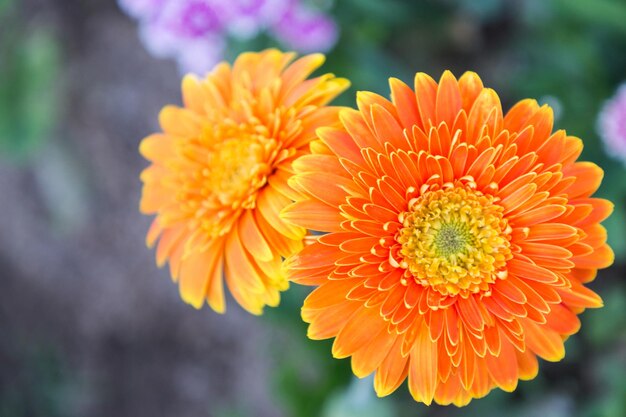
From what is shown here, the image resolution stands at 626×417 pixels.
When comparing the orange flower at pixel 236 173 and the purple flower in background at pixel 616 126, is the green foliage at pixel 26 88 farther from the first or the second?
the purple flower in background at pixel 616 126

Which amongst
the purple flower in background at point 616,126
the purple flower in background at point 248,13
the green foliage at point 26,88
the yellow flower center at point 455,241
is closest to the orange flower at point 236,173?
the yellow flower center at point 455,241

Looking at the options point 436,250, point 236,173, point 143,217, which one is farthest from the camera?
point 143,217

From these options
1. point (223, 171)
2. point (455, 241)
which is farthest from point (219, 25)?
point (455, 241)

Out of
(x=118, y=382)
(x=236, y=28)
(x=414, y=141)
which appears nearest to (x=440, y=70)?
(x=236, y=28)

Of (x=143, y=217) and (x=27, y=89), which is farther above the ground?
(x=27, y=89)

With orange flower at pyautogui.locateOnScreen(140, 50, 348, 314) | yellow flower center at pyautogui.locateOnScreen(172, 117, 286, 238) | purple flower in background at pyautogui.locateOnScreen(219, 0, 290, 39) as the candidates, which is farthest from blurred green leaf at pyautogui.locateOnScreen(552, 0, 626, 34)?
yellow flower center at pyautogui.locateOnScreen(172, 117, 286, 238)

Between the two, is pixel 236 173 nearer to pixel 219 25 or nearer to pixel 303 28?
pixel 219 25

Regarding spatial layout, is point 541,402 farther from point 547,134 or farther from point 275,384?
point 547,134
